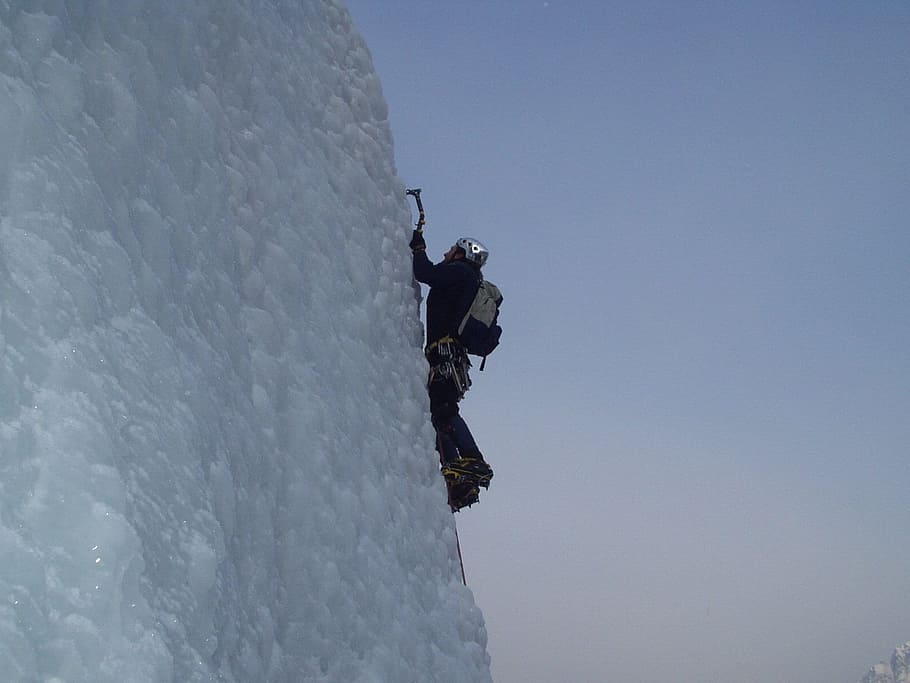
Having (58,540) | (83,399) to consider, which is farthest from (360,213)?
(58,540)

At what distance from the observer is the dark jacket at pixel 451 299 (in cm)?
562

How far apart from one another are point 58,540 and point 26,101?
114cm

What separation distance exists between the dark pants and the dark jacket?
13.7 inches

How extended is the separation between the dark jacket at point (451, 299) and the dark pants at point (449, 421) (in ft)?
1.14

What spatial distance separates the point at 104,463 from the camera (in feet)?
6.11

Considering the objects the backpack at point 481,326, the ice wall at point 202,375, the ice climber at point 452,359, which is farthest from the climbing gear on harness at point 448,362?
the ice wall at point 202,375

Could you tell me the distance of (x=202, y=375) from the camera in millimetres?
2508

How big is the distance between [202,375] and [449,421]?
3253 millimetres

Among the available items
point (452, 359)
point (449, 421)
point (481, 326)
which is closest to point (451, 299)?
point (481, 326)

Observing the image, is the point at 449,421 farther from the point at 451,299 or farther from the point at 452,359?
the point at 451,299

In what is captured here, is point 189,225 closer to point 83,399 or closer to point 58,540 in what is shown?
point 83,399

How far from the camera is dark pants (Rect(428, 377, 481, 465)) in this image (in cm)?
556

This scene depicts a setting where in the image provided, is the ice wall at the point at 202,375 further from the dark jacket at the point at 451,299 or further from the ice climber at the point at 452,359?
the dark jacket at the point at 451,299

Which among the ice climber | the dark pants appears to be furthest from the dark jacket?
the dark pants
